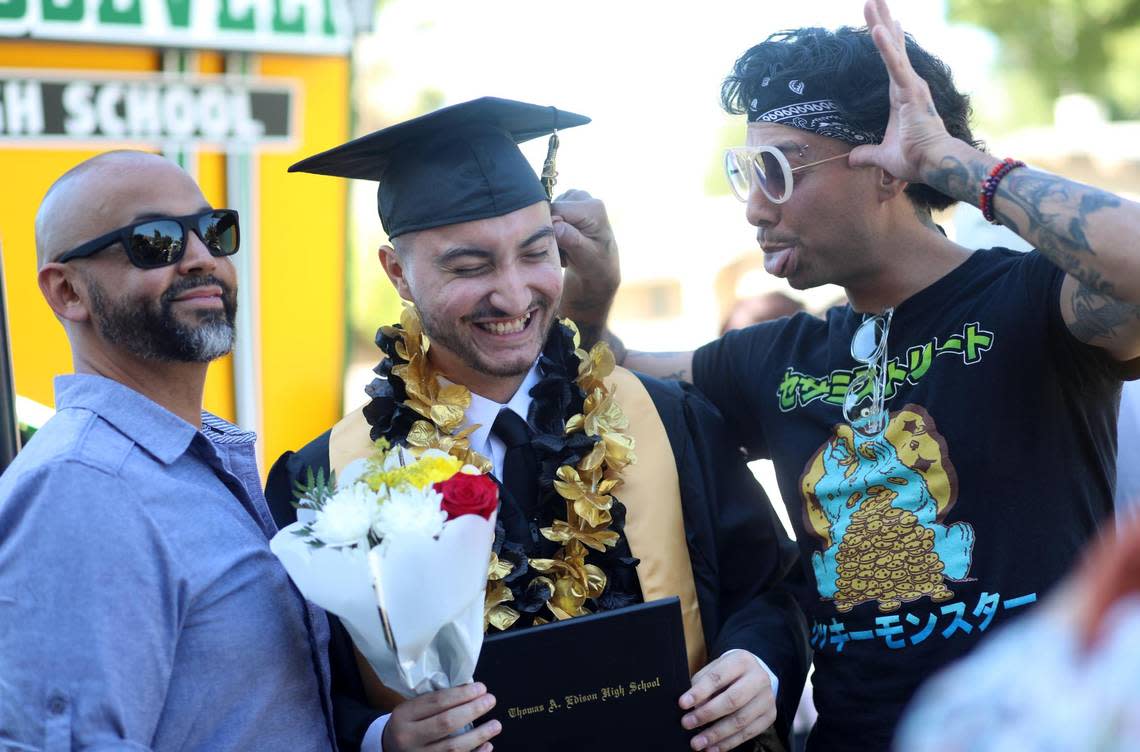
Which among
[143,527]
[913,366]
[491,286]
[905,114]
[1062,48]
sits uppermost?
[1062,48]

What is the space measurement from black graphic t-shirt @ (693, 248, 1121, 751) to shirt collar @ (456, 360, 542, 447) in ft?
2.41

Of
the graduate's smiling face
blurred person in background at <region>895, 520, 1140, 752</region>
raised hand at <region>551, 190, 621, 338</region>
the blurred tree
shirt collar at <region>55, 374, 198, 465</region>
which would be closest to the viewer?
blurred person in background at <region>895, 520, 1140, 752</region>

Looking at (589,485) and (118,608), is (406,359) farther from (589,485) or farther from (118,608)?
(118,608)

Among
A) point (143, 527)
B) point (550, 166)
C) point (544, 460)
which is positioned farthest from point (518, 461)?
point (143, 527)

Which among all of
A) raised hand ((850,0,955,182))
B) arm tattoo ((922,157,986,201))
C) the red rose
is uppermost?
raised hand ((850,0,955,182))

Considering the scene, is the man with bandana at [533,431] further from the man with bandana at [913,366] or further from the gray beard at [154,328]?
the gray beard at [154,328]

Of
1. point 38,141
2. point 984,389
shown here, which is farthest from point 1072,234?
point 38,141

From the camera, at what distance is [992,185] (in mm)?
2289

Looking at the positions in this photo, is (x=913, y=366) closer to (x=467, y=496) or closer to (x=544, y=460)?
(x=544, y=460)

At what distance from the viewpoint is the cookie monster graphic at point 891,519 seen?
2441 millimetres

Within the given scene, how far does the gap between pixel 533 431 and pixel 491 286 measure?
378 millimetres

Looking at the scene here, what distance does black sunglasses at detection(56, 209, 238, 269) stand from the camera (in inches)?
92.1

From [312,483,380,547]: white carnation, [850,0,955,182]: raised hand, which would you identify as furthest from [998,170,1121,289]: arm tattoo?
[312,483,380,547]: white carnation

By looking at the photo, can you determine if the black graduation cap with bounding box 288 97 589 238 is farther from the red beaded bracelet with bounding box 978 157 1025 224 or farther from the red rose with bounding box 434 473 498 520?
the red beaded bracelet with bounding box 978 157 1025 224
